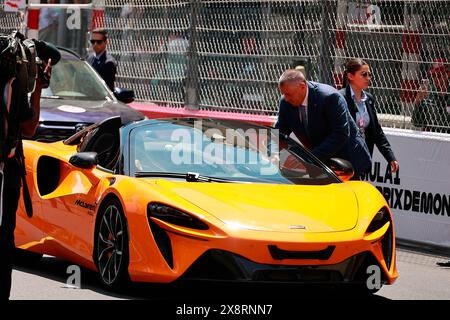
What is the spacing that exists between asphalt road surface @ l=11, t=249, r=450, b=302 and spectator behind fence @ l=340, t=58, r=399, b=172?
1111 mm

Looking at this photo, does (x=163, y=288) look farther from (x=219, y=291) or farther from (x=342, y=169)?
(x=342, y=169)

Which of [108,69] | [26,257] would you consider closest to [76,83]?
[108,69]

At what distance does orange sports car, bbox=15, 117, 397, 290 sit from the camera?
739cm

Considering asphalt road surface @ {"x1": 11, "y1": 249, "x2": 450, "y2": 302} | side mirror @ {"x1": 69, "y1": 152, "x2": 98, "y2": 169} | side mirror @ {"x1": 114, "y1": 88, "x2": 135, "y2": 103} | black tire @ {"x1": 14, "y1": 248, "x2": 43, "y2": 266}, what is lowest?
black tire @ {"x1": 14, "y1": 248, "x2": 43, "y2": 266}

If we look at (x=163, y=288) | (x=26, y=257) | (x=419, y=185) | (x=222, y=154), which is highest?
(x=222, y=154)

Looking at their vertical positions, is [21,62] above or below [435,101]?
above

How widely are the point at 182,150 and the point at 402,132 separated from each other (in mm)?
3720

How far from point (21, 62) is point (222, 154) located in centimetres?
269

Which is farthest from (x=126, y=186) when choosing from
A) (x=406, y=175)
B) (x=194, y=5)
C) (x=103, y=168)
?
(x=194, y=5)

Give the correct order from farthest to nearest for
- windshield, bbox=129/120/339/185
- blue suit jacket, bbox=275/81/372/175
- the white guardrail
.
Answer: the white guardrail < blue suit jacket, bbox=275/81/372/175 < windshield, bbox=129/120/339/185

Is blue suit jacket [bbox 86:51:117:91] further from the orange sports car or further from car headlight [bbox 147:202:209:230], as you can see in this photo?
car headlight [bbox 147:202:209:230]

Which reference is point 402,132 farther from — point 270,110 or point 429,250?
point 270,110

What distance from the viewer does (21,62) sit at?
6.20 meters

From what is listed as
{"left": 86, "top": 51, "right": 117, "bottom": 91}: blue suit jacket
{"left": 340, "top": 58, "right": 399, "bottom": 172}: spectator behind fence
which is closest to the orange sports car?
{"left": 340, "top": 58, "right": 399, "bottom": 172}: spectator behind fence
